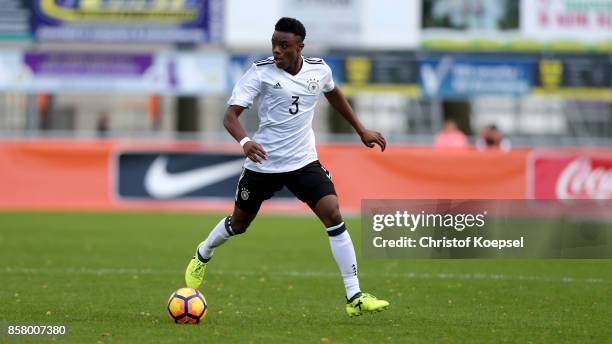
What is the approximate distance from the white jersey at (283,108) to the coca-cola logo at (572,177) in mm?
13323

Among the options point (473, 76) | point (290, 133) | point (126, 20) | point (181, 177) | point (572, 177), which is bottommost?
point (181, 177)

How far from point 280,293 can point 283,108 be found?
7.54ft

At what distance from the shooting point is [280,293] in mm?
11398

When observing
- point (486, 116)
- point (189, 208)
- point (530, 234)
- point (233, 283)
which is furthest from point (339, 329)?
point (486, 116)

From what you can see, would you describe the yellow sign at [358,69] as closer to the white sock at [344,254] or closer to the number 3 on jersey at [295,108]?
the number 3 on jersey at [295,108]

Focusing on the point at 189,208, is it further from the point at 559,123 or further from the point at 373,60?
the point at 559,123

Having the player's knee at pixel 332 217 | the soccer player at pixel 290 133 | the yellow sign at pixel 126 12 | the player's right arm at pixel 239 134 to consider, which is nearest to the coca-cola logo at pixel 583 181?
the yellow sign at pixel 126 12

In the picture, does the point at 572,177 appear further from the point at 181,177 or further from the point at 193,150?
the point at 181,177

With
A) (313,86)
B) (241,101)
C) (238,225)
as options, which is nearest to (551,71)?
(238,225)

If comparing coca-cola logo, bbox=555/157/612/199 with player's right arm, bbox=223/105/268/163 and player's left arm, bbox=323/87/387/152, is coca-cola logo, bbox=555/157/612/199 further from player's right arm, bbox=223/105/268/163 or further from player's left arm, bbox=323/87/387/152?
player's right arm, bbox=223/105/268/163

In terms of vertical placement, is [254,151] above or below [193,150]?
above

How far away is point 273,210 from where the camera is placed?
922 inches

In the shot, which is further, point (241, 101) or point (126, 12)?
point (126, 12)

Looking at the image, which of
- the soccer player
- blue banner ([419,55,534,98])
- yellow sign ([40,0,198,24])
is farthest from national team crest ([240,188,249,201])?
blue banner ([419,55,534,98])
